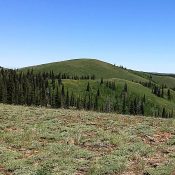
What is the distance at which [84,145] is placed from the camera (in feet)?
63.1

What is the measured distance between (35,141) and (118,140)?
4.29 m

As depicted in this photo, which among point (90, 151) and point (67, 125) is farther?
point (67, 125)

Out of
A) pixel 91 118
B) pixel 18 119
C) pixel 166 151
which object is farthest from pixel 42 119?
pixel 166 151

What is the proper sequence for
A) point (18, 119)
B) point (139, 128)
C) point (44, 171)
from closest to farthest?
point (44, 171) → point (139, 128) → point (18, 119)

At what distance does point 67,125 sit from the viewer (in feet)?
76.6

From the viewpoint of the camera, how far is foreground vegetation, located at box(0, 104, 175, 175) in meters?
15.6

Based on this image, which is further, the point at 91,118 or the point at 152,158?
the point at 91,118

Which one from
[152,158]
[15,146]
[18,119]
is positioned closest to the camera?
[152,158]

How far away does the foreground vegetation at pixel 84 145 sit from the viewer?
15625mm

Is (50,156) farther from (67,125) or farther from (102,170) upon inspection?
(67,125)

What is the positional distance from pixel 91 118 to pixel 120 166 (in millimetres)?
A: 10334

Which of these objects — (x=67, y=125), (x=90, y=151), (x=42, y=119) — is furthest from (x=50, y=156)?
(x=42, y=119)

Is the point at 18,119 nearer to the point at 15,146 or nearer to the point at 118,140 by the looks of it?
the point at 15,146

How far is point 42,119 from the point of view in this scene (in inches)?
990
